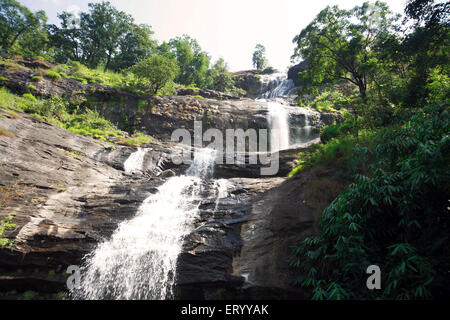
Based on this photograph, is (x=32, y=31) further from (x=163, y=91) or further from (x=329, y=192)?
(x=329, y=192)

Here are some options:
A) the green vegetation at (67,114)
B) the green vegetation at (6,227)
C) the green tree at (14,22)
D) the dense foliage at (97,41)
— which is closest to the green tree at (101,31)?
the dense foliage at (97,41)

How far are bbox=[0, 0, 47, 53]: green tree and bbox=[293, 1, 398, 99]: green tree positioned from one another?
40969 millimetres

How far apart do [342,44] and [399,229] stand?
43.5 feet

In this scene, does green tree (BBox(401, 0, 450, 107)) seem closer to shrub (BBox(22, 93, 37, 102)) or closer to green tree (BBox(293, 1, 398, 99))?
green tree (BBox(293, 1, 398, 99))

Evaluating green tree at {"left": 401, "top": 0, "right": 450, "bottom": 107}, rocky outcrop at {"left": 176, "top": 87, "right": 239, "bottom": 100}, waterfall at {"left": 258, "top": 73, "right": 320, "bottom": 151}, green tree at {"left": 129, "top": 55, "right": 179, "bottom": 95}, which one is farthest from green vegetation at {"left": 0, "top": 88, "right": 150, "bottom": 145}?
green tree at {"left": 401, "top": 0, "right": 450, "bottom": 107}

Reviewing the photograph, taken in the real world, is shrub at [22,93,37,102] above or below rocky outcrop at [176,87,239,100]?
below

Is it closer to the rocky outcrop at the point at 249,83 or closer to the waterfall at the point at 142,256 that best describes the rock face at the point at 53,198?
the waterfall at the point at 142,256

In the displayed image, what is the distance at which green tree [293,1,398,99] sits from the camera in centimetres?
1291

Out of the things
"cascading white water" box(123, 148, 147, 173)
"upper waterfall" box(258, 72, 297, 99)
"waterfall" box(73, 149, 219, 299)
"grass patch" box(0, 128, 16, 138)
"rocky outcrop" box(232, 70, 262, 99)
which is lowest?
"waterfall" box(73, 149, 219, 299)

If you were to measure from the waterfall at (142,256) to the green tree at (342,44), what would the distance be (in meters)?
11.6

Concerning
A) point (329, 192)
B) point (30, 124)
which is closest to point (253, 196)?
point (329, 192)

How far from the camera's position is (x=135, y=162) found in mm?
13008

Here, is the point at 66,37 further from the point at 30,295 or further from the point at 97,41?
the point at 30,295
